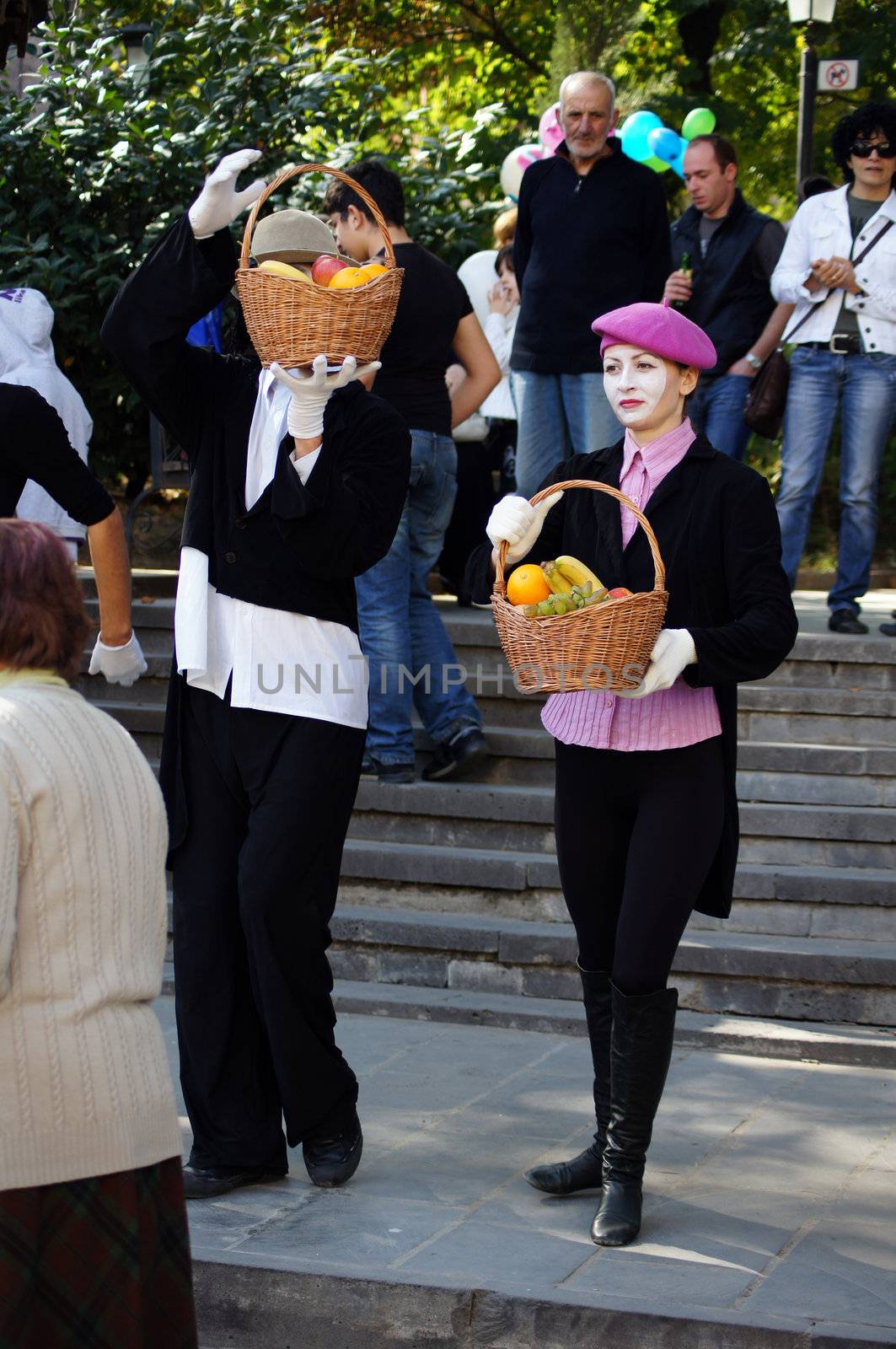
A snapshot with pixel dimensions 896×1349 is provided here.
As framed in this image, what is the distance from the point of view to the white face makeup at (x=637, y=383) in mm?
4047

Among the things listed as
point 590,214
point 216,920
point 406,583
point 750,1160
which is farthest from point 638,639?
point 590,214

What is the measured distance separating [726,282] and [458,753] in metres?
2.71

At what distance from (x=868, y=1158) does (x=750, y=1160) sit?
12.5 inches

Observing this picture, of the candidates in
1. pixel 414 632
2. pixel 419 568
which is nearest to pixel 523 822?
pixel 414 632

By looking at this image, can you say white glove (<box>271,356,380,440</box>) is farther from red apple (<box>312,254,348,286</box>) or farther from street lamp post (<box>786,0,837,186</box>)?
street lamp post (<box>786,0,837,186</box>)

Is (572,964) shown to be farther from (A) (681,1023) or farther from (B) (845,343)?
(B) (845,343)

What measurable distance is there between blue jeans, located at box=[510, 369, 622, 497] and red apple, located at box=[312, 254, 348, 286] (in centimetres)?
Answer: 321

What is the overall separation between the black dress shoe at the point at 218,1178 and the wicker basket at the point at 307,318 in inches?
78.2

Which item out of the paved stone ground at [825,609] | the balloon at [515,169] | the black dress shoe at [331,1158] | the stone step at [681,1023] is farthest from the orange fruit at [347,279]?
the balloon at [515,169]

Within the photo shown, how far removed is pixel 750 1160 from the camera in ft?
15.4

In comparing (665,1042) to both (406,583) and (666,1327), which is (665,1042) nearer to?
(666,1327)

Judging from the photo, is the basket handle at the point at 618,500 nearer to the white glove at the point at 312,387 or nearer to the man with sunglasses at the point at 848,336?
the white glove at the point at 312,387

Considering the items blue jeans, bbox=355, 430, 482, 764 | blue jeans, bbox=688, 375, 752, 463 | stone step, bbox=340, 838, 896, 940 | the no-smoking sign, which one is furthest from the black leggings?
the no-smoking sign

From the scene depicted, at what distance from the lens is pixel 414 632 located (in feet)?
22.7
